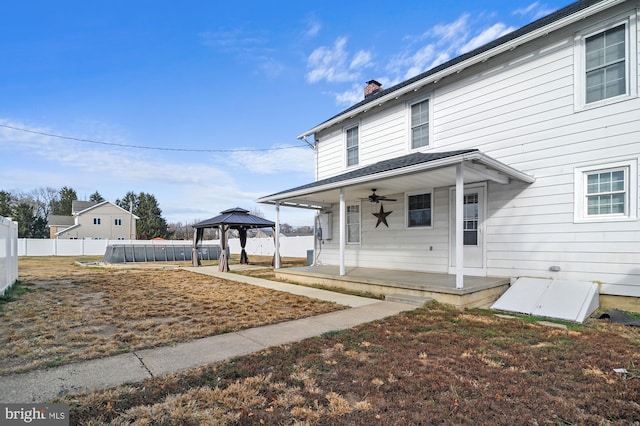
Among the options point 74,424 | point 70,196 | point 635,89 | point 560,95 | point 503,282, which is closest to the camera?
point 74,424

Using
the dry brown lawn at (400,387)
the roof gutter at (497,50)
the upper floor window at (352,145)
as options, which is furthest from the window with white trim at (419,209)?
the dry brown lawn at (400,387)

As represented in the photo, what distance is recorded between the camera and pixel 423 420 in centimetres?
225

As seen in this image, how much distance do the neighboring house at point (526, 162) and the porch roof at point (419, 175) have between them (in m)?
0.03

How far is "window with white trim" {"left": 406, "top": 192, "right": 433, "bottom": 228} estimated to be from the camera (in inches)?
339

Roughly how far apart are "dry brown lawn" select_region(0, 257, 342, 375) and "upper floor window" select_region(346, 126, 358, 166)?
17.4ft

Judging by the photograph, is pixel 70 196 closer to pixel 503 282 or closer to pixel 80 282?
pixel 80 282

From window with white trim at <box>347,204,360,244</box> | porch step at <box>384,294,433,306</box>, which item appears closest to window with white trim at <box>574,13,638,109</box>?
porch step at <box>384,294,433,306</box>

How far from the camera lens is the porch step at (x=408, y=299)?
241 inches

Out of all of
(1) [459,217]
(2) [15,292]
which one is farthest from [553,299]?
(2) [15,292]

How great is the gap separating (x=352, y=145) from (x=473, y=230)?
16.3 feet

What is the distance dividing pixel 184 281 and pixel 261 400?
28.7 ft

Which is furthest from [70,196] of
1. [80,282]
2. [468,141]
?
[468,141]

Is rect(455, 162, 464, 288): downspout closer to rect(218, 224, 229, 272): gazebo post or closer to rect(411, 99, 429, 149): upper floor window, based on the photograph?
rect(411, 99, 429, 149): upper floor window

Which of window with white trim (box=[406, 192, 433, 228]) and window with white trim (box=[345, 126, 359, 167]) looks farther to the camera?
window with white trim (box=[345, 126, 359, 167])
